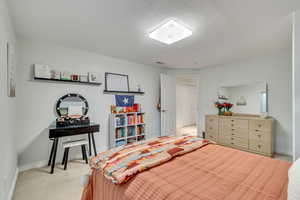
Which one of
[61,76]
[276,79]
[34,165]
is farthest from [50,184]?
[276,79]

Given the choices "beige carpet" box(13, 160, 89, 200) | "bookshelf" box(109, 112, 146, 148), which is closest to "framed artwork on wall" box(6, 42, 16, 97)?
"beige carpet" box(13, 160, 89, 200)

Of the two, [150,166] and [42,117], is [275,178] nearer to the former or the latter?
[150,166]

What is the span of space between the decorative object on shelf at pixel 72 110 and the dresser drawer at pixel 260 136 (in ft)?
11.8

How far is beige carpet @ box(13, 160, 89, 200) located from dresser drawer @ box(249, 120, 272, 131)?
3.56m

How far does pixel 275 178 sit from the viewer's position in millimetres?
1037

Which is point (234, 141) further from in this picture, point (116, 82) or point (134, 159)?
point (116, 82)

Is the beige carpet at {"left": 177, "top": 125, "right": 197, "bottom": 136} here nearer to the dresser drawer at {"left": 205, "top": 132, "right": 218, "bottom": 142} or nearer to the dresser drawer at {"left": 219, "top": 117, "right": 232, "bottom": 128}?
the dresser drawer at {"left": 205, "top": 132, "right": 218, "bottom": 142}

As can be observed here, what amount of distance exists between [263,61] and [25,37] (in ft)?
16.4

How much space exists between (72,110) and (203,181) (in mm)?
2672

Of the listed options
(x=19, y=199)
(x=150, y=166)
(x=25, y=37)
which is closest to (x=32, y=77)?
(x=25, y=37)

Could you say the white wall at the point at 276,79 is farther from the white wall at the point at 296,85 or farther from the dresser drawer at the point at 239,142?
the white wall at the point at 296,85

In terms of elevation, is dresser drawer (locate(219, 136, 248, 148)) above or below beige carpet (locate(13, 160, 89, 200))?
above

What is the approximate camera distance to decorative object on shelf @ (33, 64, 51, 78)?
240cm

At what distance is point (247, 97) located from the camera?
3623 mm
